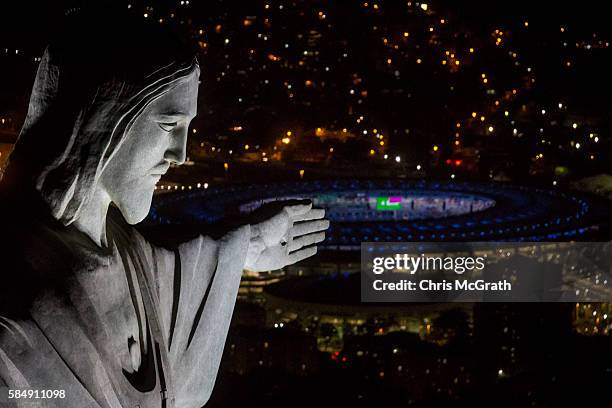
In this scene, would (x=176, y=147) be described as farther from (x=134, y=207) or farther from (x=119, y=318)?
(x=119, y=318)

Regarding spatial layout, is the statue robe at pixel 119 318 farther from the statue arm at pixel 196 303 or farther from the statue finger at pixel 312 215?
the statue finger at pixel 312 215

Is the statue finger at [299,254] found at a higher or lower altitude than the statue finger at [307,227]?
lower

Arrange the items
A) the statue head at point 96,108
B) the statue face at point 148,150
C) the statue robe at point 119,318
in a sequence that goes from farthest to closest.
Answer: the statue face at point 148,150
the statue head at point 96,108
the statue robe at point 119,318

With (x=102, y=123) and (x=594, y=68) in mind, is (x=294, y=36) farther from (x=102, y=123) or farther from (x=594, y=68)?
(x=102, y=123)

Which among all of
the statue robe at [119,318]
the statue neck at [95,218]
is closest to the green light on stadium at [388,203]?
the statue robe at [119,318]

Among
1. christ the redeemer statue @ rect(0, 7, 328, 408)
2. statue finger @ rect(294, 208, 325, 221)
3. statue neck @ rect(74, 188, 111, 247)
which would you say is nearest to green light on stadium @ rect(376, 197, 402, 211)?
statue finger @ rect(294, 208, 325, 221)
